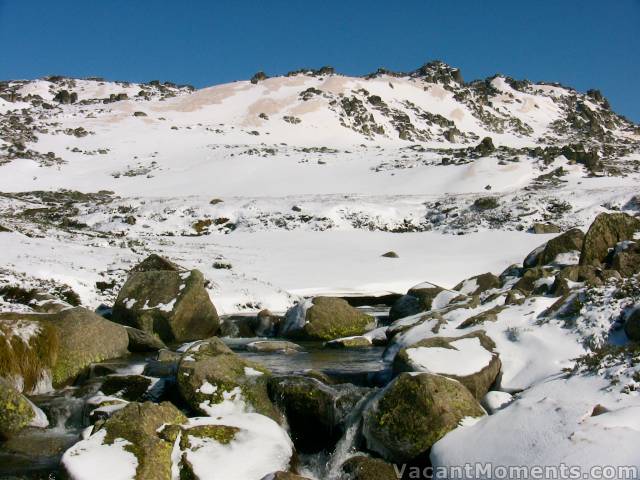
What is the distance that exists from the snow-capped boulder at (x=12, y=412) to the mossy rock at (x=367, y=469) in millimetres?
5059

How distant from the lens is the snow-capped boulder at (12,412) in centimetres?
834

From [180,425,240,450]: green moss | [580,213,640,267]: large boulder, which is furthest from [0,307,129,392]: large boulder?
[580,213,640,267]: large boulder

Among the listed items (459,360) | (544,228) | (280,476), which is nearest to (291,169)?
(544,228)

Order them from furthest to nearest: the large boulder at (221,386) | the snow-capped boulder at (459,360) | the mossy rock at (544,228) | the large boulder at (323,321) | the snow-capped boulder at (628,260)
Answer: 1. the mossy rock at (544,228)
2. the large boulder at (323,321)
3. the snow-capped boulder at (628,260)
4. the snow-capped boulder at (459,360)
5. the large boulder at (221,386)

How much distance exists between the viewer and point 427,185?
48.7m

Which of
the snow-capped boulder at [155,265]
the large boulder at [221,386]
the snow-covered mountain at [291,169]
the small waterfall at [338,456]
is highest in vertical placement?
the snow-covered mountain at [291,169]

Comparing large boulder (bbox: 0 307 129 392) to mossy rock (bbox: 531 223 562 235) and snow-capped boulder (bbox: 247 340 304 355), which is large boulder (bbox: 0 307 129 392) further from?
mossy rock (bbox: 531 223 562 235)

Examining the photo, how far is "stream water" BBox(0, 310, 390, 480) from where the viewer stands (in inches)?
298

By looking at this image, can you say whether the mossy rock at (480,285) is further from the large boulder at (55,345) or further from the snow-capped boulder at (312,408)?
the large boulder at (55,345)

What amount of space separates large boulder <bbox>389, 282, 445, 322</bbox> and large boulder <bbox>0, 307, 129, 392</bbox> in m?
8.32

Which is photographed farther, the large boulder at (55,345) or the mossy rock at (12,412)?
the large boulder at (55,345)

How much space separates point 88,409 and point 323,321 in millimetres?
8034

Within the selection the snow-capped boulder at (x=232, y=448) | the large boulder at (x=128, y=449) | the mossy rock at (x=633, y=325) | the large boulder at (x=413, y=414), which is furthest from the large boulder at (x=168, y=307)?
the mossy rock at (x=633, y=325)

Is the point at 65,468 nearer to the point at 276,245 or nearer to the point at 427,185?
the point at 276,245
